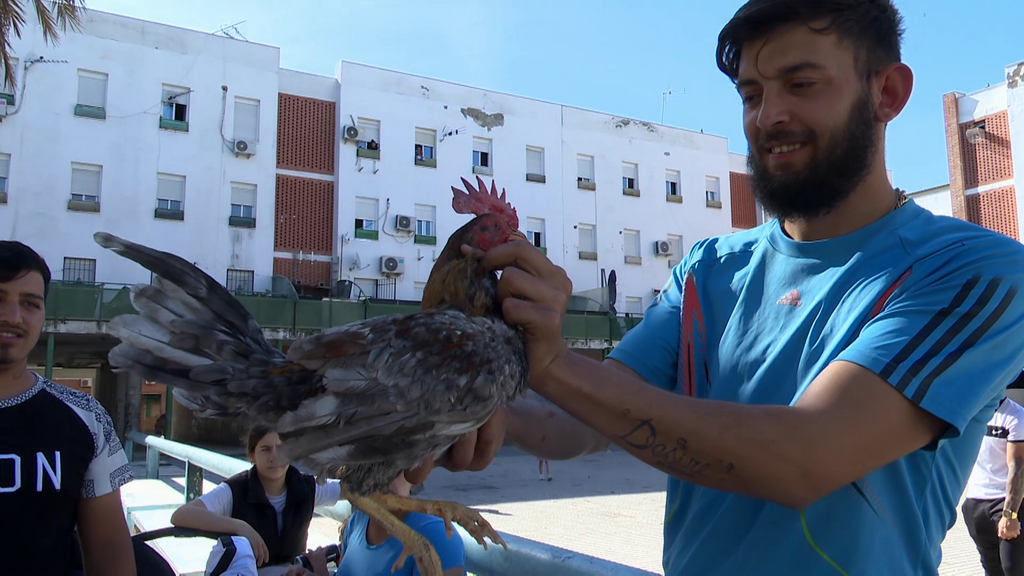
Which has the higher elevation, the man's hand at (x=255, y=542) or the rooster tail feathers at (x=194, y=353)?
the rooster tail feathers at (x=194, y=353)

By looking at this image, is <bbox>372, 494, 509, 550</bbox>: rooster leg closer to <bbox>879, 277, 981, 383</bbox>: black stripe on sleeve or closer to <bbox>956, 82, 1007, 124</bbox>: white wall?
<bbox>879, 277, 981, 383</bbox>: black stripe on sleeve

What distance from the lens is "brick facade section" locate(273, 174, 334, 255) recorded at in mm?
26266

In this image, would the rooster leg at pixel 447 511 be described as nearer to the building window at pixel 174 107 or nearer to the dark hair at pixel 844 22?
the dark hair at pixel 844 22

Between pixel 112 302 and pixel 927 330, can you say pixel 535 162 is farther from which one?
pixel 927 330

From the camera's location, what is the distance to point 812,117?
1727mm

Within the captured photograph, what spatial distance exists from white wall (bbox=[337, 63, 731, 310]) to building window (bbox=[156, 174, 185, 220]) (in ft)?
17.8

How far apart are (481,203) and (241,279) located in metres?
24.1

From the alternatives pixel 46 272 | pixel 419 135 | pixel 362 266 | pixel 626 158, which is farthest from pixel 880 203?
pixel 626 158

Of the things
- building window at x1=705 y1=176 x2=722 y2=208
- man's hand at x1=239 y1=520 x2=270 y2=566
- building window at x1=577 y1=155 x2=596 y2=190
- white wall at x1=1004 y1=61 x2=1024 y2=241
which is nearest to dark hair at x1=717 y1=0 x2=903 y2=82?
man's hand at x1=239 y1=520 x2=270 y2=566

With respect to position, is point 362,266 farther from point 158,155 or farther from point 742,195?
point 742,195

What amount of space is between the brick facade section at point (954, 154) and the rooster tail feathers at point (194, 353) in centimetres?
3212

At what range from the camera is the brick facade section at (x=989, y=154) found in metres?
27.3

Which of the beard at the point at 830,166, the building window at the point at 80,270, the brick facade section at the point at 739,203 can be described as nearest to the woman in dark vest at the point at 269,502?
the beard at the point at 830,166

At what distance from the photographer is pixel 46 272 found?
345 cm
